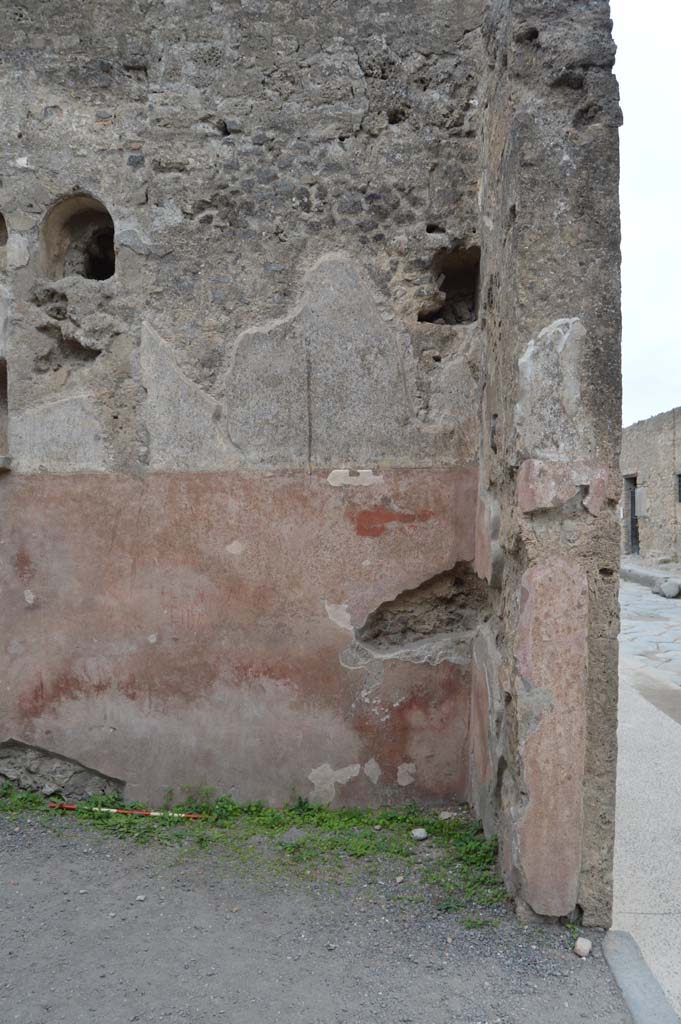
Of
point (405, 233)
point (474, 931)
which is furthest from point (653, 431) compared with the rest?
point (474, 931)

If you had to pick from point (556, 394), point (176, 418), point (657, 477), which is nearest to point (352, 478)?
point (176, 418)

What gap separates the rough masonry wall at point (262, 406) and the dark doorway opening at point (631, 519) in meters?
14.8


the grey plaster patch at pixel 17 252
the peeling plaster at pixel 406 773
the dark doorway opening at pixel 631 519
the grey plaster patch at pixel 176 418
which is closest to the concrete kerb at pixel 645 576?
the dark doorway opening at pixel 631 519

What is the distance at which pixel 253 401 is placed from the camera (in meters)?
2.93

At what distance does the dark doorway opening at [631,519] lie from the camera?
1656 centimetres

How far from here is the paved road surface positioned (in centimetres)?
214

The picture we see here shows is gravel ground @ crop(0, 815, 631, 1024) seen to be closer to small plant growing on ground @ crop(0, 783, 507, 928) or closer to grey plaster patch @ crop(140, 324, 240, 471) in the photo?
small plant growing on ground @ crop(0, 783, 507, 928)

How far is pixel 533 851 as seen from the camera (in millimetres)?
2172

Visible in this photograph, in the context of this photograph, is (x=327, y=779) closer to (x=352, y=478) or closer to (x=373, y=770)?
(x=373, y=770)

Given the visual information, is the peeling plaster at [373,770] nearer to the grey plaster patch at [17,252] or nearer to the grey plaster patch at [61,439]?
the grey plaster patch at [61,439]

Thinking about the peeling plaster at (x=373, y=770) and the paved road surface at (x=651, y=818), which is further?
the peeling plaster at (x=373, y=770)

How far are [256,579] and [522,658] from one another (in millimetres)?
1185

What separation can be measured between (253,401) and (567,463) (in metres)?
1.32

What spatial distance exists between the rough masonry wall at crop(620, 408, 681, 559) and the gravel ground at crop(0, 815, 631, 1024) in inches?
526
